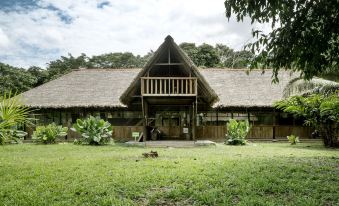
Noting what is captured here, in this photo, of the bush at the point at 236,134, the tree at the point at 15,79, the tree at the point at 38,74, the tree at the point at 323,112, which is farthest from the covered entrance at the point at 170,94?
the tree at the point at 38,74

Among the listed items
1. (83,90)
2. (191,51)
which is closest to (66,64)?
(191,51)

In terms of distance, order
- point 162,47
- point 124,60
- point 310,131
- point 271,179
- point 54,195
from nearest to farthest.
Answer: point 54,195 → point 271,179 → point 162,47 → point 310,131 → point 124,60

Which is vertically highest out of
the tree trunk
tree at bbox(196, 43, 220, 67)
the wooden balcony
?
tree at bbox(196, 43, 220, 67)

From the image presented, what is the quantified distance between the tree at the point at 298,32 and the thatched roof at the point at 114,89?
1412 cm

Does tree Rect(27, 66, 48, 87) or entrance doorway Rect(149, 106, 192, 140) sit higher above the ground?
tree Rect(27, 66, 48, 87)

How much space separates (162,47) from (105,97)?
6.40 m

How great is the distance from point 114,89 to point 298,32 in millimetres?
18231

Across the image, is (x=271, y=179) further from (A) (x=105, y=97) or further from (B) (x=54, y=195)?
(A) (x=105, y=97)

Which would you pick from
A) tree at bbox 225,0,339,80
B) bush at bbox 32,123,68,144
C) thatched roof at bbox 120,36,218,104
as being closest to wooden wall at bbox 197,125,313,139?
thatched roof at bbox 120,36,218,104

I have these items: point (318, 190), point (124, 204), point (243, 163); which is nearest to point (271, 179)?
point (318, 190)

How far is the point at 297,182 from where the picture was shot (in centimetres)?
621

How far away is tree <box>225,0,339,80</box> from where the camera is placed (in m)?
5.20

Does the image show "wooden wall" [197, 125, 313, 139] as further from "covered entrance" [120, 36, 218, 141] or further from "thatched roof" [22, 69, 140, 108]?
"thatched roof" [22, 69, 140, 108]

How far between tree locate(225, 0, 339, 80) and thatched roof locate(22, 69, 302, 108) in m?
14.1
